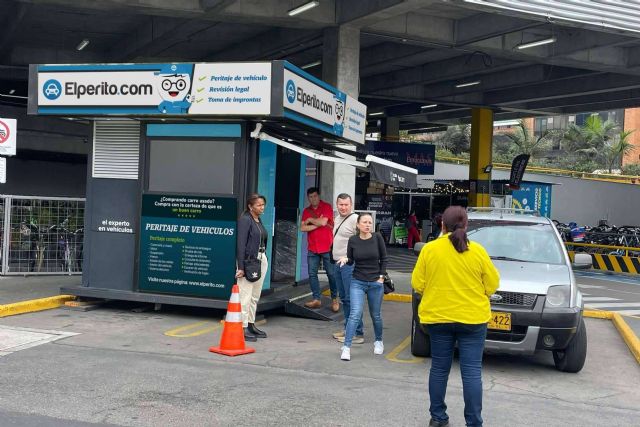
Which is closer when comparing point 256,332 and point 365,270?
point 365,270

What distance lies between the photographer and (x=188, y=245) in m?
10.2

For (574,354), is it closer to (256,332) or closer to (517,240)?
(517,240)

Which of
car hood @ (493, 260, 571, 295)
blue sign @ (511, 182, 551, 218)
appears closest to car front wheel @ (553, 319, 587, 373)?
car hood @ (493, 260, 571, 295)

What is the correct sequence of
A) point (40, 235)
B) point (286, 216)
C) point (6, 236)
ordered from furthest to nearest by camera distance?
point (40, 235)
point (6, 236)
point (286, 216)

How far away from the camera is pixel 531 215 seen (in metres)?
9.78

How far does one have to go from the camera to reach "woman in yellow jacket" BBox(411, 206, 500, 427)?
5184mm

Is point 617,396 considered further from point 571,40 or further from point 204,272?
point 571,40

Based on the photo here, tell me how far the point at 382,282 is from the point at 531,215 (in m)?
2.77

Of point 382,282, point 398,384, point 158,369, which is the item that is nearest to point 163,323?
point 158,369

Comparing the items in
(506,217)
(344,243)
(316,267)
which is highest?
(506,217)

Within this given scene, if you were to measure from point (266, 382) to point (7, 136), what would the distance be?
24.3ft

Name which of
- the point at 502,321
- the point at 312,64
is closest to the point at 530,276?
the point at 502,321

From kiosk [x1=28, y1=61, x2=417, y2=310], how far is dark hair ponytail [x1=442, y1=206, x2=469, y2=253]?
14.2 feet

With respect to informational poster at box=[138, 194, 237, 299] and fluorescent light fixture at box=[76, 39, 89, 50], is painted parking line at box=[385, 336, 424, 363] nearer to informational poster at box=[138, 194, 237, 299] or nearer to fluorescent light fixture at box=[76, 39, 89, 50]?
informational poster at box=[138, 194, 237, 299]
